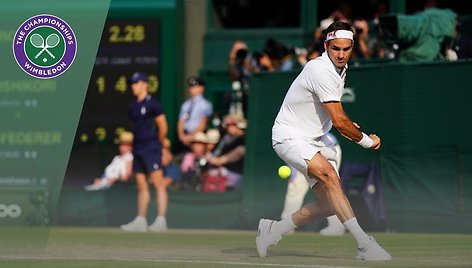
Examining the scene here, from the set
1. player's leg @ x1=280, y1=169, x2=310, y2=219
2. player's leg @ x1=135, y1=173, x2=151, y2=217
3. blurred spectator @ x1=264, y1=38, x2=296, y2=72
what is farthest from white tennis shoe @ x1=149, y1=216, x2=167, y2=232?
blurred spectator @ x1=264, y1=38, x2=296, y2=72

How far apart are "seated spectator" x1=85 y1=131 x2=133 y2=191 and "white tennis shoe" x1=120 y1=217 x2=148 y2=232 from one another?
2.04 metres

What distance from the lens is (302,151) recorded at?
35.1 ft

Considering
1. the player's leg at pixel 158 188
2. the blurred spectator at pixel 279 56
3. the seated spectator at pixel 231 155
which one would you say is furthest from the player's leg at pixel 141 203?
the blurred spectator at pixel 279 56

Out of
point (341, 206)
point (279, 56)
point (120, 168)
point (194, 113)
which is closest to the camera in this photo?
point (341, 206)

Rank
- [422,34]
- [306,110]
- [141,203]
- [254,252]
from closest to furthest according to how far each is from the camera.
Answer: [306,110] < [254,252] < [422,34] < [141,203]

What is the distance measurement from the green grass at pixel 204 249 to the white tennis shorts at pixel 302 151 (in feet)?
2.59

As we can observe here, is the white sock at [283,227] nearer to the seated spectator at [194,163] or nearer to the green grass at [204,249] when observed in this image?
the green grass at [204,249]

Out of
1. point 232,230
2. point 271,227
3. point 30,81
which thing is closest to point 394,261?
point 271,227

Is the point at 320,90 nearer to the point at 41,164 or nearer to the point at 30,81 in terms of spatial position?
the point at 30,81

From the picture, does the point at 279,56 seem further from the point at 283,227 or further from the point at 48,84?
the point at 48,84

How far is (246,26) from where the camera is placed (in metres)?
22.8

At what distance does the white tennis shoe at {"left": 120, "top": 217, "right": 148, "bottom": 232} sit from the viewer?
16828mm

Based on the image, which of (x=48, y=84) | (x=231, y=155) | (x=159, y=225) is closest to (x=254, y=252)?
(x=48, y=84)

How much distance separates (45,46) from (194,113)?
32.1 ft
